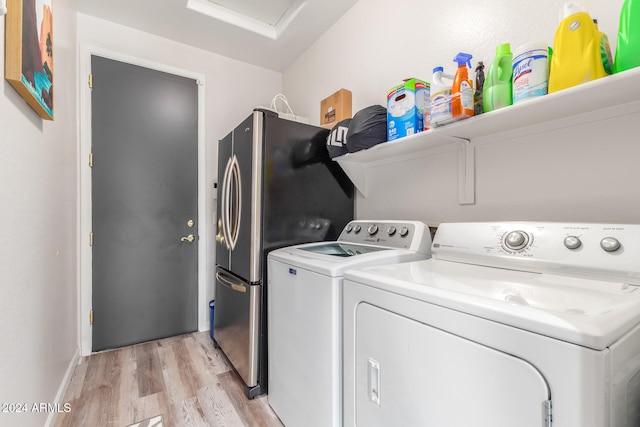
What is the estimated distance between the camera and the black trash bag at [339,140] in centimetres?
177

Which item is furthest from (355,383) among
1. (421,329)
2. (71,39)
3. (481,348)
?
(71,39)

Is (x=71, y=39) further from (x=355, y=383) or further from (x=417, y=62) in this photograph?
(x=355, y=383)

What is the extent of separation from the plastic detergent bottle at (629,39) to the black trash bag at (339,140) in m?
1.16

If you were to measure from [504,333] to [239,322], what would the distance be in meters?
1.60

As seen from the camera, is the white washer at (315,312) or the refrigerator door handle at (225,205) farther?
the refrigerator door handle at (225,205)

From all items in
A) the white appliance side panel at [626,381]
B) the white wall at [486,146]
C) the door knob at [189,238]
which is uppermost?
the white wall at [486,146]

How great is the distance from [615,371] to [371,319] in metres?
0.56

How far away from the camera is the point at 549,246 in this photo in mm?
942

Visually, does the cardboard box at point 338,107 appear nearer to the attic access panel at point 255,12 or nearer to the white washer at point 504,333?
the attic access panel at point 255,12

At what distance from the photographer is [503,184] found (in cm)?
131

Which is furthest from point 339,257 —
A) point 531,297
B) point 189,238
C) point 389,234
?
point 189,238

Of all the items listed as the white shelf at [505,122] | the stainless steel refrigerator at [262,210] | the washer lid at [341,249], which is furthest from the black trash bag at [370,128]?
the washer lid at [341,249]

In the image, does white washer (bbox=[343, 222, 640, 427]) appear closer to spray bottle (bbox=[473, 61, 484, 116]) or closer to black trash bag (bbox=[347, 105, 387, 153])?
spray bottle (bbox=[473, 61, 484, 116])

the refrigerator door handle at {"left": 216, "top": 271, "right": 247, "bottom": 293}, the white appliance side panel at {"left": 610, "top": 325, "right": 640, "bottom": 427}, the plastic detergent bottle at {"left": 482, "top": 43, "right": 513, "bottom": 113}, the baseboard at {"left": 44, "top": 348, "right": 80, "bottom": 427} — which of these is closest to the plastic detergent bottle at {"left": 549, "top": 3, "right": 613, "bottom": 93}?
the plastic detergent bottle at {"left": 482, "top": 43, "right": 513, "bottom": 113}
